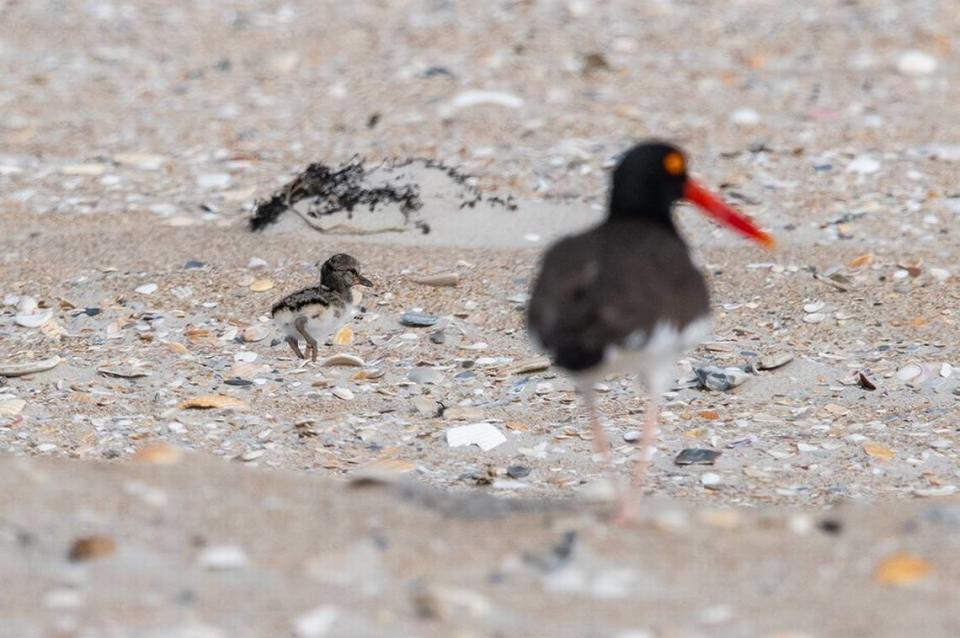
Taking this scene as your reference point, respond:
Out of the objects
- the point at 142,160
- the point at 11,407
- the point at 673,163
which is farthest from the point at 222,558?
the point at 142,160

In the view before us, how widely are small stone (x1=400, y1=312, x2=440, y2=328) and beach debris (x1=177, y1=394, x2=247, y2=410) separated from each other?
1.24 m

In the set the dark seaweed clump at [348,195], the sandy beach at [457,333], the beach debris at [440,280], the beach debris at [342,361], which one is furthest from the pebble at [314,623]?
the dark seaweed clump at [348,195]

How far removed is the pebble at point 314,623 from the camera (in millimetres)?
3715

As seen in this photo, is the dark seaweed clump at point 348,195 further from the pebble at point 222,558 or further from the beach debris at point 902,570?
the beach debris at point 902,570

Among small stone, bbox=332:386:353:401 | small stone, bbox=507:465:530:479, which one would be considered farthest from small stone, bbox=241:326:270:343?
small stone, bbox=507:465:530:479

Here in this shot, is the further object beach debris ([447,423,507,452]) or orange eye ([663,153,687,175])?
beach debris ([447,423,507,452])

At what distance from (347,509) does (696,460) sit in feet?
8.23

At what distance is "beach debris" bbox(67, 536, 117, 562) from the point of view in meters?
4.07

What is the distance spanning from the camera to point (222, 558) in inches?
161

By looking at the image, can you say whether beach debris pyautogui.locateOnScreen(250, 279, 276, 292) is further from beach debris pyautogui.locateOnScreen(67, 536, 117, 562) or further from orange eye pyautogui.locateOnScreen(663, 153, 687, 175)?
beach debris pyautogui.locateOnScreen(67, 536, 117, 562)

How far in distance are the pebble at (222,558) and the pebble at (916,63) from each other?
32.3ft

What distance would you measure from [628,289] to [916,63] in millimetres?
9114

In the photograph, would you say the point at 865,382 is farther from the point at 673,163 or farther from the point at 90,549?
the point at 90,549

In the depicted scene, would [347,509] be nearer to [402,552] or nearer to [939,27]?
[402,552]
